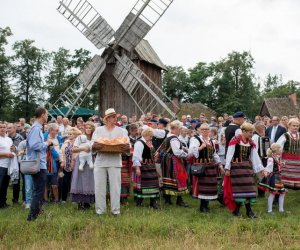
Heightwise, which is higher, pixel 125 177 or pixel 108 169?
pixel 108 169

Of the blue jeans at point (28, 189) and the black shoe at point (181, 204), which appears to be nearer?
the blue jeans at point (28, 189)

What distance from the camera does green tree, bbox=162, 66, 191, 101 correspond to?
194 ft

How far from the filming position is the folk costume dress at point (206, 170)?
8.60m

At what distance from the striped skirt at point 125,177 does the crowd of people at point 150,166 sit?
0.07ft

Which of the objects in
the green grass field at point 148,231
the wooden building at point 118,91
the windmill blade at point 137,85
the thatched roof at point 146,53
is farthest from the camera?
the thatched roof at point 146,53

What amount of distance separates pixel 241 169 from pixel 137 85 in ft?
46.0

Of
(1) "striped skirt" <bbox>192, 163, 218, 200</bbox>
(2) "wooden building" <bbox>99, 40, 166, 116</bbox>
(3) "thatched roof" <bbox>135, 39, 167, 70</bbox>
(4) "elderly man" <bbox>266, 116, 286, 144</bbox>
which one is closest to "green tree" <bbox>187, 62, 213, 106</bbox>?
(3) "thatched roof" <bbox>135, 39, 167, 70</bbox>

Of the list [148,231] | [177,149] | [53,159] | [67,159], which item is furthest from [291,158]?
[53,159]

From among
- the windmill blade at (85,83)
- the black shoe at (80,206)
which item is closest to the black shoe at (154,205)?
A: the black shoe at (80,206)

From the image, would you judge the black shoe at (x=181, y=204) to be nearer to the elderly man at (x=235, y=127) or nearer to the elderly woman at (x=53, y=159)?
the elderly man at (x=235, y=127)

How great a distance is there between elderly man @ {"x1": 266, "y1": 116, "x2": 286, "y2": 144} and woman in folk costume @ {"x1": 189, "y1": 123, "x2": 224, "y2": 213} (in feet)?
11.4

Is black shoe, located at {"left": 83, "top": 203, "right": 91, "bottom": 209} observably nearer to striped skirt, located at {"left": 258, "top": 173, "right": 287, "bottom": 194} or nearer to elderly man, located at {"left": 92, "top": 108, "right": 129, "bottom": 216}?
elderly man, located at {"left": 92, "top": 108, "right": 129, "bottom": 216}

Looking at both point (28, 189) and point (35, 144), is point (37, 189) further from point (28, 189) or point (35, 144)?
point (28, 189)

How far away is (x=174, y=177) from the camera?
941 cm
